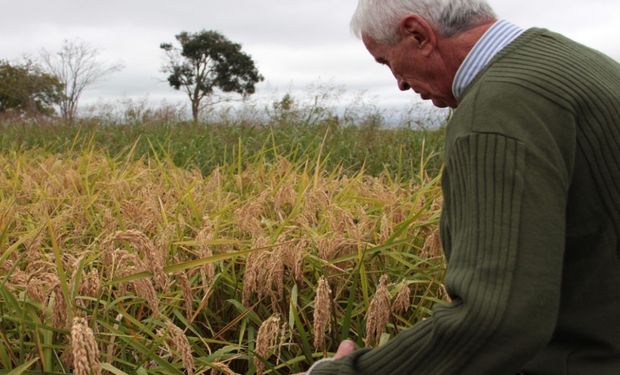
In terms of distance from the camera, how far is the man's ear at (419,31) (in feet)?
4.90

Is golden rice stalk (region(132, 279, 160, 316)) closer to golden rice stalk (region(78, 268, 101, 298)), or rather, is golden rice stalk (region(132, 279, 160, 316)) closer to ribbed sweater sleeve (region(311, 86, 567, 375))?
golden rice stalk (region(78, 268, 101, 298))

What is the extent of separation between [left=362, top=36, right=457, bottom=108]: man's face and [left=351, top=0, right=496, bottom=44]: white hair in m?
0.04

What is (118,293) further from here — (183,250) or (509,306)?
(509,306)

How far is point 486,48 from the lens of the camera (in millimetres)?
1464

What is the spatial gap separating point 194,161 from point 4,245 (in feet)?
11.7

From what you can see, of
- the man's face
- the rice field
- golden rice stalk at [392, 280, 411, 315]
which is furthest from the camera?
golden rice stalk at [392, 280, 411, 315]

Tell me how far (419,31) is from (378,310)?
77cm

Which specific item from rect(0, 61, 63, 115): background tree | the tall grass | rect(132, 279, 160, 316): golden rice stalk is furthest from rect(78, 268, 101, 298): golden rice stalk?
rect(0, 61, 63, 115): background tree

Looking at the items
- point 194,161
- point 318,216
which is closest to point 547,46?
point 318,216

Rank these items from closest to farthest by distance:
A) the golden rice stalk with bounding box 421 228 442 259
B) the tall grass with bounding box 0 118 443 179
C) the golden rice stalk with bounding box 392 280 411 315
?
1. the golden rice stalk with bounding box 392 280 411 315
2. the golden rice stalk with bounding box 421 228 442 259
3. the tall grass with bounding box 0 118 443 179

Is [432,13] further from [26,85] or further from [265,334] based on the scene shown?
[26,85]

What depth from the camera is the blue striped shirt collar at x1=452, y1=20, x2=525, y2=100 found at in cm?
146

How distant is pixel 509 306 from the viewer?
3.79ft

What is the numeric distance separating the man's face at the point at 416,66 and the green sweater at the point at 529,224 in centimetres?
21
